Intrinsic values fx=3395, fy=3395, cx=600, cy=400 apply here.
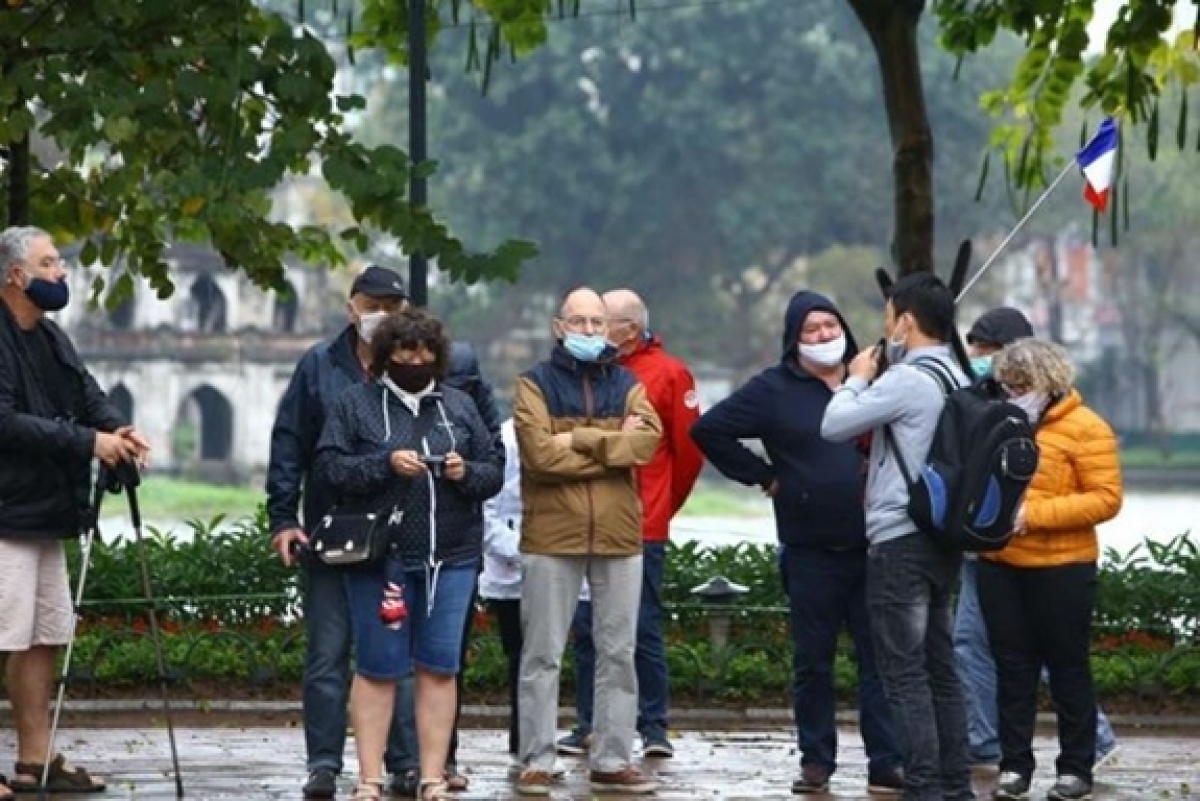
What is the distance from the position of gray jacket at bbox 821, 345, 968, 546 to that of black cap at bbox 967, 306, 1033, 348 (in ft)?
5.68

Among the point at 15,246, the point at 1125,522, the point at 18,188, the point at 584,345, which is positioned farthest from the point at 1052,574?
the point at 1125,522

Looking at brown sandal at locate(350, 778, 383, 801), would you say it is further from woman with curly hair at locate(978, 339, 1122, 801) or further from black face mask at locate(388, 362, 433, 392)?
woman with curly hair at locate(978, 339, 1122, 801)

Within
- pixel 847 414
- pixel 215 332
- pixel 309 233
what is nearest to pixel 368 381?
pixel 847 414

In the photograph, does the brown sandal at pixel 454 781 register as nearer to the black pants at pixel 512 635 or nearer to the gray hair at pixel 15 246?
the black pants at pixel 512 635

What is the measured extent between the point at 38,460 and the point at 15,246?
73 cm

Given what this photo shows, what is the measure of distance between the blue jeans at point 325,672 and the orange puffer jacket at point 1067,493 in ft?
7.74

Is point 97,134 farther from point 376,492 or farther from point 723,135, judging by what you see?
point 723,135

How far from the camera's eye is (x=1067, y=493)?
39.8 ft

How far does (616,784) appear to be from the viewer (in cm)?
1245

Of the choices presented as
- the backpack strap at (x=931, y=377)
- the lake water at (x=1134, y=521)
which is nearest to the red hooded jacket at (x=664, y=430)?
the backpack strap at (x=931, y=377)

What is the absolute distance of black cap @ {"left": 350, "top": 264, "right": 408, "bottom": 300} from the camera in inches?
464

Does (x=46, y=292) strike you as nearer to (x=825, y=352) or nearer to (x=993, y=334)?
(x=825, y=352)

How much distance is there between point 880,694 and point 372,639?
214 centimetres

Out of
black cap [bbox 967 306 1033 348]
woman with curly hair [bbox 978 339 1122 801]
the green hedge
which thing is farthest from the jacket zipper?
the green hedge
